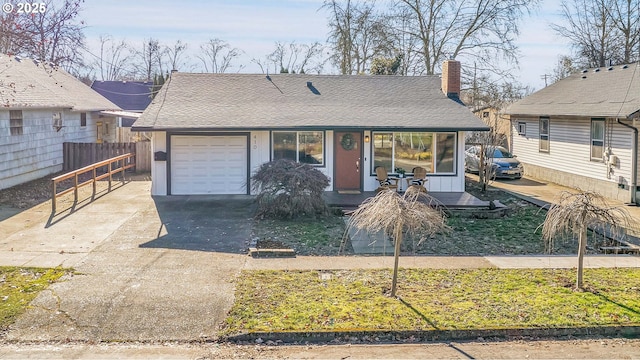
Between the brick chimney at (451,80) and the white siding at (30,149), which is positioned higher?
the brick chimney at (451,80)

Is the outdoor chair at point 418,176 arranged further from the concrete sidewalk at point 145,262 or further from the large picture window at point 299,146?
the concrete sidewalk at point 145,262

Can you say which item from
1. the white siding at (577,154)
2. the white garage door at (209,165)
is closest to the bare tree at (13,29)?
the white garage door at (209,165)

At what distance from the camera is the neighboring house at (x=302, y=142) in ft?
58.6

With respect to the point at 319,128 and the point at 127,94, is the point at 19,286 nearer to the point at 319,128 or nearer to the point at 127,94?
the point at 319,128

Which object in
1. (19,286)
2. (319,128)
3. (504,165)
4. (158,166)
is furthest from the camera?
(504,165)

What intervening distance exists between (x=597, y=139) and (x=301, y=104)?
35.5ft

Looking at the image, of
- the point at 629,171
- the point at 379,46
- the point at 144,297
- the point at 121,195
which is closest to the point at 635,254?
the point at 629,171

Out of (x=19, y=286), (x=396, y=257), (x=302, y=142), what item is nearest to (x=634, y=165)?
(x=302, y=142)

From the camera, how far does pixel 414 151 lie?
18750 mm

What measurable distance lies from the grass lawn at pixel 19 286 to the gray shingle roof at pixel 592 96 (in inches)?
659

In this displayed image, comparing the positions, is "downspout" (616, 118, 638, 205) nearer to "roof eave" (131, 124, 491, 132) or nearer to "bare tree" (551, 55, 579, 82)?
"roof eave" (131, 124, 491, 132)

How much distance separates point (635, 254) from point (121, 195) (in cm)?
1471

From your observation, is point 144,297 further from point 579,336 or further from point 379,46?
point 379,46

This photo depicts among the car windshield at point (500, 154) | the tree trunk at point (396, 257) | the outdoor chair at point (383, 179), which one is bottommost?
the tree trunk at point (396, 257)
